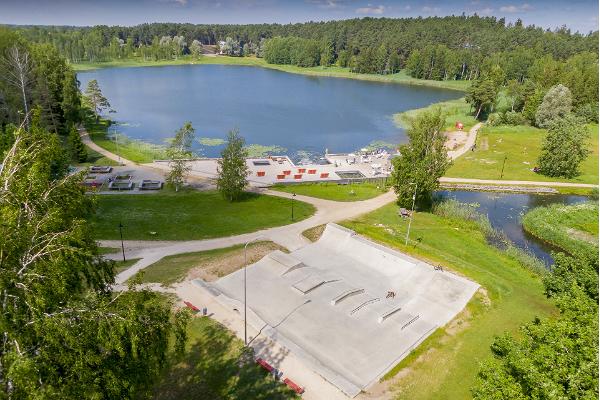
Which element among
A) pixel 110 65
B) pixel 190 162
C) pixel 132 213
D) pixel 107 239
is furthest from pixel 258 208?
pixel 110 65

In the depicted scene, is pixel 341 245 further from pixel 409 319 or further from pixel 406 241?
pixel 409 319

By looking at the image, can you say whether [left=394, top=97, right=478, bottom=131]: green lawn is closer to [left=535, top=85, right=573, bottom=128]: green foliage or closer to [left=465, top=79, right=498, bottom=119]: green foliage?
[left=465, top=79, right=498, bottom=119]: green foliage

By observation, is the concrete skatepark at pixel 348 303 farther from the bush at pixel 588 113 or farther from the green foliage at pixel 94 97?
the bush at pixel 588 113

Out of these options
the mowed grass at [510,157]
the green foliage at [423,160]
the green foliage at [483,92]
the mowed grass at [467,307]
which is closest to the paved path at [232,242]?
the mowed grass at [467,307]

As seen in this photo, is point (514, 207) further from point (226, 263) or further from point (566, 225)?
point (226, 263)

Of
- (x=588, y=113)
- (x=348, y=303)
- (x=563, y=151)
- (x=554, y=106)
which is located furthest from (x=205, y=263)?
(x=588, y=113)

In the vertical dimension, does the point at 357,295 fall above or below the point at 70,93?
below
